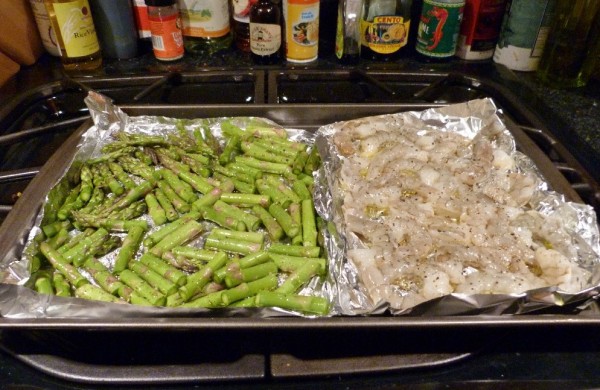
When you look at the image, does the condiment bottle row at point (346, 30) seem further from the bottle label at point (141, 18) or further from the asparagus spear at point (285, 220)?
the asparagus spear at point (285, 220)

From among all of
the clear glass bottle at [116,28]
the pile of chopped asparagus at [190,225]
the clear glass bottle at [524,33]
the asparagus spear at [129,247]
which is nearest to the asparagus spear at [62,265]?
the pile of chopped asparagus at [190,225]

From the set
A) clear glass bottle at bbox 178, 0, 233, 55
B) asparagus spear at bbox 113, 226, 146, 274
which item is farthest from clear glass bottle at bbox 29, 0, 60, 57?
asparagus spear at bbox 113, 226, 146, 274

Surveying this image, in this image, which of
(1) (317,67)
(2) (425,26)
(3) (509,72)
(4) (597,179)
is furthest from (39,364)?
(3) (509,72)

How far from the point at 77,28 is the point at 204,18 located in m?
0.58

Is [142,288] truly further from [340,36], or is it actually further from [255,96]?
[340,36]

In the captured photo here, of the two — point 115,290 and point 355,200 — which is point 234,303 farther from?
point 355,200

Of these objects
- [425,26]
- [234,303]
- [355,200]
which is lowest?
[234,303]

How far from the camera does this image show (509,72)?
7.72 ft

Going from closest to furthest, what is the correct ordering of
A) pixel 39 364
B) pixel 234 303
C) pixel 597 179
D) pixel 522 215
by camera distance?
pixel 39 364 → pixel 234 303 → pixel 522 215 → pixel 597 179

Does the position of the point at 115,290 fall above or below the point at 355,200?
below

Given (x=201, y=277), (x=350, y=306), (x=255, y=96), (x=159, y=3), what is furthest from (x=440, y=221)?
(x=159, y=3)

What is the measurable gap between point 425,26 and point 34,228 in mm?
1937

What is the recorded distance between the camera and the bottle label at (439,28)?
2162 millimetres

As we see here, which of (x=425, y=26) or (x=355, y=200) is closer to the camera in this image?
(x=355, y=200)
